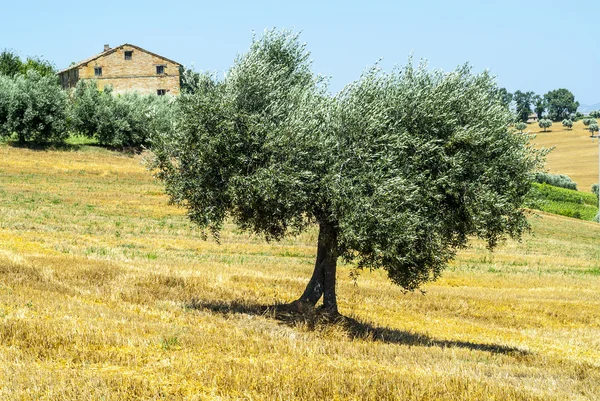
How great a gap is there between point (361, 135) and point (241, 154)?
3633 millimetres

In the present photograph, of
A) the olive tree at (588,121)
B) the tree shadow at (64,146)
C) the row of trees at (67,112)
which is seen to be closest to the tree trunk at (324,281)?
the row of trees at (67,112)

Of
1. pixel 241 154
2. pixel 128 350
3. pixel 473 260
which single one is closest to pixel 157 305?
pixel 241 154

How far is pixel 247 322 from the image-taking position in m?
18.9

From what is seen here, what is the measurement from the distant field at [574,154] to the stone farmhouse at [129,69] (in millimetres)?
69136

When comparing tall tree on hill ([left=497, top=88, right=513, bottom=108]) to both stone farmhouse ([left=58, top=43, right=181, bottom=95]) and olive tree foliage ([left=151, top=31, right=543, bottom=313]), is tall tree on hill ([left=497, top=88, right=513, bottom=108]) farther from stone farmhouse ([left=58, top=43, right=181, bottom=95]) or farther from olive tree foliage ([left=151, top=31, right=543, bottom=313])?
stone farmhouse ([left=58, top=43, right=181, bottom=95])

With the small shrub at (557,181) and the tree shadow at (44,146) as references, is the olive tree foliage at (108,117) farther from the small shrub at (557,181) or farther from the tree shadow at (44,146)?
the small shrub at (557,181)

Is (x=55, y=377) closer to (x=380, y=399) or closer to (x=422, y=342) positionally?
(x=380, y=399)

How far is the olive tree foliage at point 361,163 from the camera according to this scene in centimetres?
1894

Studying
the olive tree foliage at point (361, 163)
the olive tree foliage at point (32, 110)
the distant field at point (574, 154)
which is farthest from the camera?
the distant field at point (574, 154)

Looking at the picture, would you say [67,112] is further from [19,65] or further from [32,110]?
[19,65]

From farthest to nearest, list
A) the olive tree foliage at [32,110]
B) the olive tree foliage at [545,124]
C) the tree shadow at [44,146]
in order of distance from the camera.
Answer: the olive tree foliage at [545,124] < the tree shadow at [44,146] < the olive tree foliage at [32,110]

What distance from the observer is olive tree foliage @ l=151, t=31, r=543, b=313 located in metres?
18.9

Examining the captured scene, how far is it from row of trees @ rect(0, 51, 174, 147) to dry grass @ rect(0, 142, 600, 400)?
1305 inches

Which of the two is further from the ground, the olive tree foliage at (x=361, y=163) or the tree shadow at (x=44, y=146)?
the tree shadow at (x=44, y=146)
